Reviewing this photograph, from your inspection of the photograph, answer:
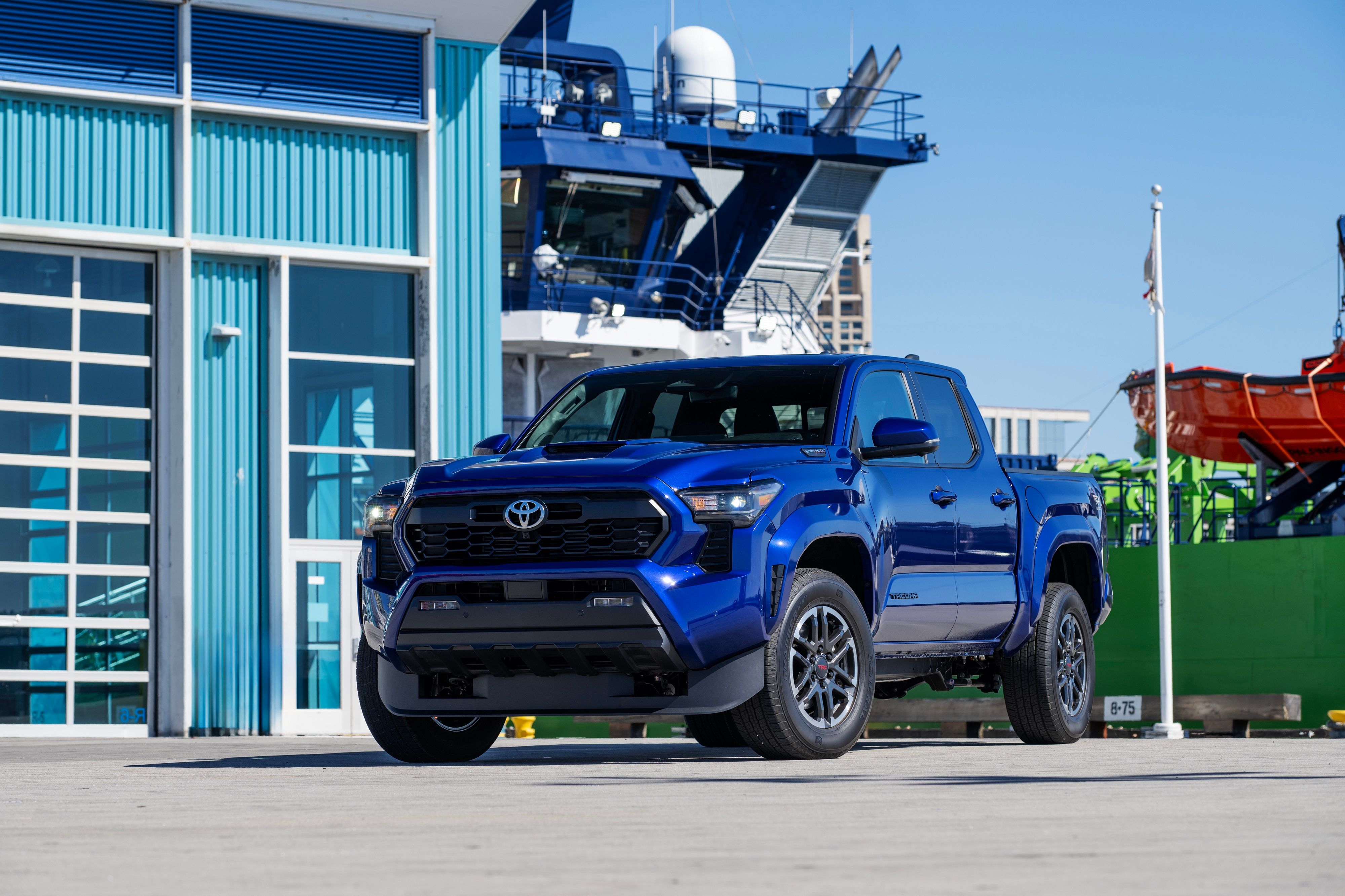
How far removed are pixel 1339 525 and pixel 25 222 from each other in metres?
21.5

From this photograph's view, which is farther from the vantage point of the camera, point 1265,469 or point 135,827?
point 1265,469

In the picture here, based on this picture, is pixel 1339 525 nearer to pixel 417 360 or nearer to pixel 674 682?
pixel 417 360

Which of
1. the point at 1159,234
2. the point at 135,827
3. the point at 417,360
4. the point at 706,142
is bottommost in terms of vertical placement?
the point at 135,827

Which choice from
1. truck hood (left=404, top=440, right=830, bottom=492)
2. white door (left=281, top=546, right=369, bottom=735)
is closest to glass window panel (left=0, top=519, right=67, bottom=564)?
white door (left=281, top=546, right=369, bottom=735)

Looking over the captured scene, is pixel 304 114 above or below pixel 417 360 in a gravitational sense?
above

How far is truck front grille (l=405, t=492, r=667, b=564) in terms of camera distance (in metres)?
7.98

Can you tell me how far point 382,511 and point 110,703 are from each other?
10.1 m

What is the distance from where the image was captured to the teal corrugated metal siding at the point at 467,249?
19609mm

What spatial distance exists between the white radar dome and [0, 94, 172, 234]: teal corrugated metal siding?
73.4 feet

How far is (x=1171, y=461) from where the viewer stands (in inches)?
1745

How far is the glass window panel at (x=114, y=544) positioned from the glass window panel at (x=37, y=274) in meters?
2.26

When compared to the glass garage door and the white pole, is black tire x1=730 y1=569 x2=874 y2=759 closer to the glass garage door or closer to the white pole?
the glass garage door

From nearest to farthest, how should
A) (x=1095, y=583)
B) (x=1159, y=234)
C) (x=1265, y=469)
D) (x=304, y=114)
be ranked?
1. (x=1095, y=583)
2. (x=304, y=114)
3. (x=1159, y=234)
4. (x=1265, y=469)

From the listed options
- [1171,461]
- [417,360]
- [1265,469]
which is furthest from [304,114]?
[1171,461]
